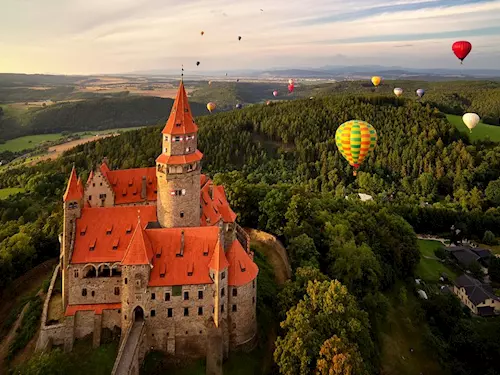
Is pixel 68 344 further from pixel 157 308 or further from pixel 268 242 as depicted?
pixel 268 242

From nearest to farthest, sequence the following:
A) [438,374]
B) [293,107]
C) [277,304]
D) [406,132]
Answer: [277,304] < [438,374] < [406,132] < [293,107]

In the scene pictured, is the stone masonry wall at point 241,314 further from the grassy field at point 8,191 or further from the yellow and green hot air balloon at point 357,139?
the grassy field at point 8,191

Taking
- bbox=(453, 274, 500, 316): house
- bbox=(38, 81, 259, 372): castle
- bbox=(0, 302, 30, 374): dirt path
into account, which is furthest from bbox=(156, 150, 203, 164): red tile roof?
bbox=(453, 274, 500, 316): house

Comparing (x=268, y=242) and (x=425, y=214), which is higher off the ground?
(x=268, y=242)

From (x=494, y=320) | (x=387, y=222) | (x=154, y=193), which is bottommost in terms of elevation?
(x=494, y=320)

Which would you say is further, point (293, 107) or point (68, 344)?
point (293, 107)

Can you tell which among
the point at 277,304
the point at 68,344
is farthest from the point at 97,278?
the point at 277,304

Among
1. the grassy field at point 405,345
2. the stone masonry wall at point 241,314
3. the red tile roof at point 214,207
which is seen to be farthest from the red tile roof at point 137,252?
the grassy field at point 405,345

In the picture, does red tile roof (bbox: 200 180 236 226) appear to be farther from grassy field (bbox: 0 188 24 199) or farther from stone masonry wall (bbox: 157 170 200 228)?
grassy field (bbox: 0 188 24 199)
